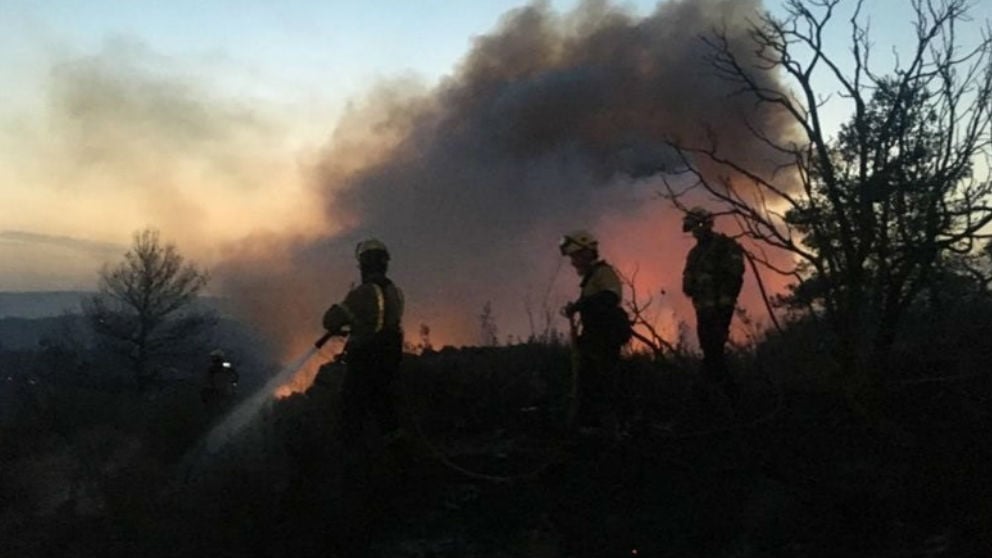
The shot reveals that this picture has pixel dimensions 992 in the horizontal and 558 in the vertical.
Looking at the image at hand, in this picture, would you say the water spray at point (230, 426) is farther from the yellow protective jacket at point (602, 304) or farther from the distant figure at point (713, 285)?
the distant figure at point (713, 285)

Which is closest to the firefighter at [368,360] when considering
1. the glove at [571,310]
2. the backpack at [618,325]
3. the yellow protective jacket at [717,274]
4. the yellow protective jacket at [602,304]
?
the glove at [571,310]

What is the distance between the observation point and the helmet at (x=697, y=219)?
9.52m

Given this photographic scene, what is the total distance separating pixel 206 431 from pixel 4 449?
10.2ft

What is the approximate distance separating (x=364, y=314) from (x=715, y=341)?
3042 millimetres

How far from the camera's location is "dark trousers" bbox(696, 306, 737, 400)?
30.4ft

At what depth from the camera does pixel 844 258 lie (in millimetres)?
8953

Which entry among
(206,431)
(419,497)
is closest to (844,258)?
(419,497)

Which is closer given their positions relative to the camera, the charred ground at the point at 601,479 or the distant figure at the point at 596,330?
the charred ground at the point at 601,479

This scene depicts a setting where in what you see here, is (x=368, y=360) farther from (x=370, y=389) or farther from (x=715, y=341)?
(x=715, y=341)

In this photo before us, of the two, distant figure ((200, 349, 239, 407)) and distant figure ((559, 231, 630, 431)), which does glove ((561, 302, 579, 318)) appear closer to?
distant figure ((559, 231, 630, 431))

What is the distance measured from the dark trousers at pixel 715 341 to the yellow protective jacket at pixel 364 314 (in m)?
2.72

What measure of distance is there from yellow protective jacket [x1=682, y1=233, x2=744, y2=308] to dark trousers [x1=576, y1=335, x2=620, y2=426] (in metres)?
1.04

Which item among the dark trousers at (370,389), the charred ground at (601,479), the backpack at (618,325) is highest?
the backpack at (618,325)

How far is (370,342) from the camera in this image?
832 cm
